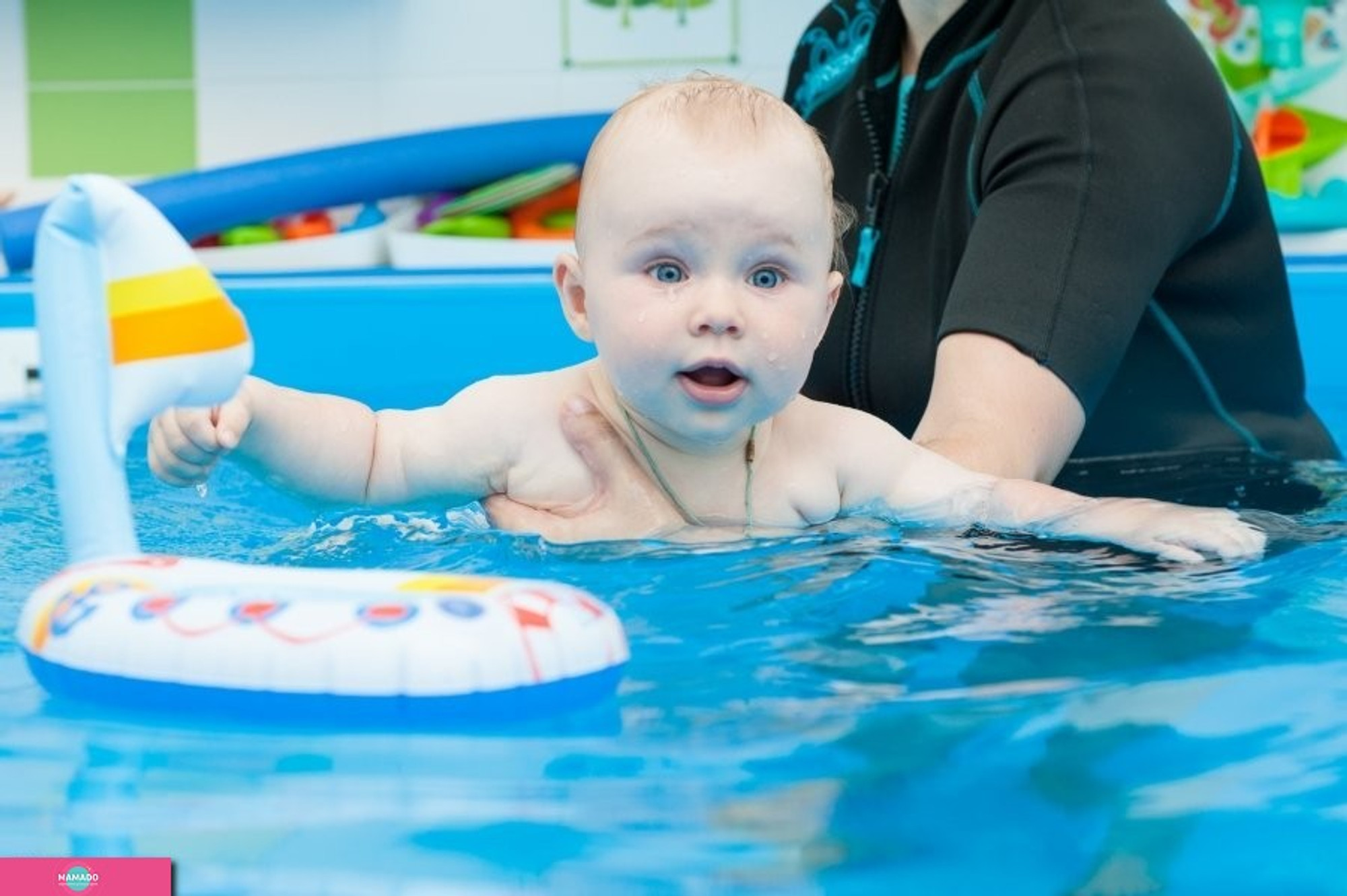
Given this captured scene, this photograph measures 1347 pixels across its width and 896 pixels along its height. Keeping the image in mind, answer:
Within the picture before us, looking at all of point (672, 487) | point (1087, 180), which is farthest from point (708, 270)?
point (1087, 180)

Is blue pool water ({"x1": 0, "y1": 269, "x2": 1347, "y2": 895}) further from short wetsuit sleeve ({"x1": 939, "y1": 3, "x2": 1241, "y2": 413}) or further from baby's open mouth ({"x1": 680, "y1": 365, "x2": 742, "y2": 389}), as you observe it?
short wetsuit sleeve ({"x1": 939, "y1": 3, "x2": 1241, "y2": 413})

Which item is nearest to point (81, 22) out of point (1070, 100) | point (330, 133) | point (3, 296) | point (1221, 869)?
point (330, 133)

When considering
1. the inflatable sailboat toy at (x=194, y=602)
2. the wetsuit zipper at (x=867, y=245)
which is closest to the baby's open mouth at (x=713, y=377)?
the inflatable sailboat toy at (x=194, y=602)

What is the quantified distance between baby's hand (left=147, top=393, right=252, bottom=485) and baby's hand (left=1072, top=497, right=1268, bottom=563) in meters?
0.68

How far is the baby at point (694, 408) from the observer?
1516mm

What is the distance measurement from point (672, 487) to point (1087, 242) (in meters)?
0.50

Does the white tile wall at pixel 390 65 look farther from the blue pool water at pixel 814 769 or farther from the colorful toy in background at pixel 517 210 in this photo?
the blue pool water at pixel 814 769

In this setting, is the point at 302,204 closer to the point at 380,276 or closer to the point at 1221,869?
the point at 380,276

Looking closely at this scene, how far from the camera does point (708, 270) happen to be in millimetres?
1525

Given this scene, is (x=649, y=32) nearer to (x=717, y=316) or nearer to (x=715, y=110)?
(x=715, y=110)

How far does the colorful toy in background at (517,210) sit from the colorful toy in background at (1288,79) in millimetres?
1434

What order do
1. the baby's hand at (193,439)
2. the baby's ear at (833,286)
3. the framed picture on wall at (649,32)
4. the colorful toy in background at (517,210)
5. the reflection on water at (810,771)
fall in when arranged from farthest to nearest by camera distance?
the framed picture on wall at (649,32), the colorful toy in background at (517,210), the baby's ear at (833,286), the baby's hand at (193,439), the reflection on water at (810,771)

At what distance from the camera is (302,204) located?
163 inches

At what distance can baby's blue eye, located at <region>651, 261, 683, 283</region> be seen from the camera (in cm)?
154
